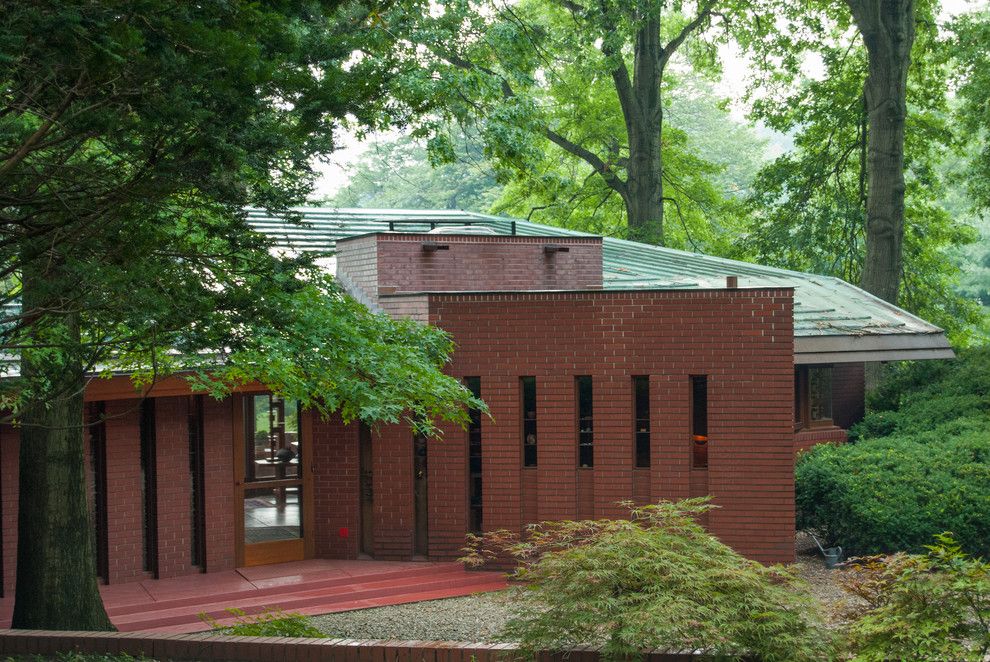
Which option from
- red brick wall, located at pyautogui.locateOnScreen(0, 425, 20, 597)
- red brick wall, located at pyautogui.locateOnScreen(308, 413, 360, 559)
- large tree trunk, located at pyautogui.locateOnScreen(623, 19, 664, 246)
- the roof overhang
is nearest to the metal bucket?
the roof overhang

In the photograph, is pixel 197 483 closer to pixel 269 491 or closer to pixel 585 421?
pixel 269 491

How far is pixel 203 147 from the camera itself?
5918 millimetres

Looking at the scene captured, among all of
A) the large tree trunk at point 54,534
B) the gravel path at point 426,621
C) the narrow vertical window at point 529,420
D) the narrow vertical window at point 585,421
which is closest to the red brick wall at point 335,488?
the narrow vertical window at point 529,420

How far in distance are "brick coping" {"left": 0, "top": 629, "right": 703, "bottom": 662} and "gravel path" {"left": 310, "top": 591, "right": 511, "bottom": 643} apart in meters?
1.93

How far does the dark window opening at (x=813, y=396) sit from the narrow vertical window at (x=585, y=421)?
20.4 feet

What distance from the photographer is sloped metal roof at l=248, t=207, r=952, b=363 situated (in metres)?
15.7

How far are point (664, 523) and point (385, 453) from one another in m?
6.44

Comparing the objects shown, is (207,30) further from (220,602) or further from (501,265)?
(501,265)

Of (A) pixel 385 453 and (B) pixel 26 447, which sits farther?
(A) pixel 385 453

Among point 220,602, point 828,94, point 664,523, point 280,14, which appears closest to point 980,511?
point 664,523

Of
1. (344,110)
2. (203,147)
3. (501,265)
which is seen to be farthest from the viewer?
(501,265)

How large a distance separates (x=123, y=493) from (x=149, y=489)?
366 millimetres

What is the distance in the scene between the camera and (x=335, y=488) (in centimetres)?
1422

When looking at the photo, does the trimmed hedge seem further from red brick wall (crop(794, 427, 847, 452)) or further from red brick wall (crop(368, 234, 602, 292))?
red brick wall (crop(368, 234, 602, 292))
